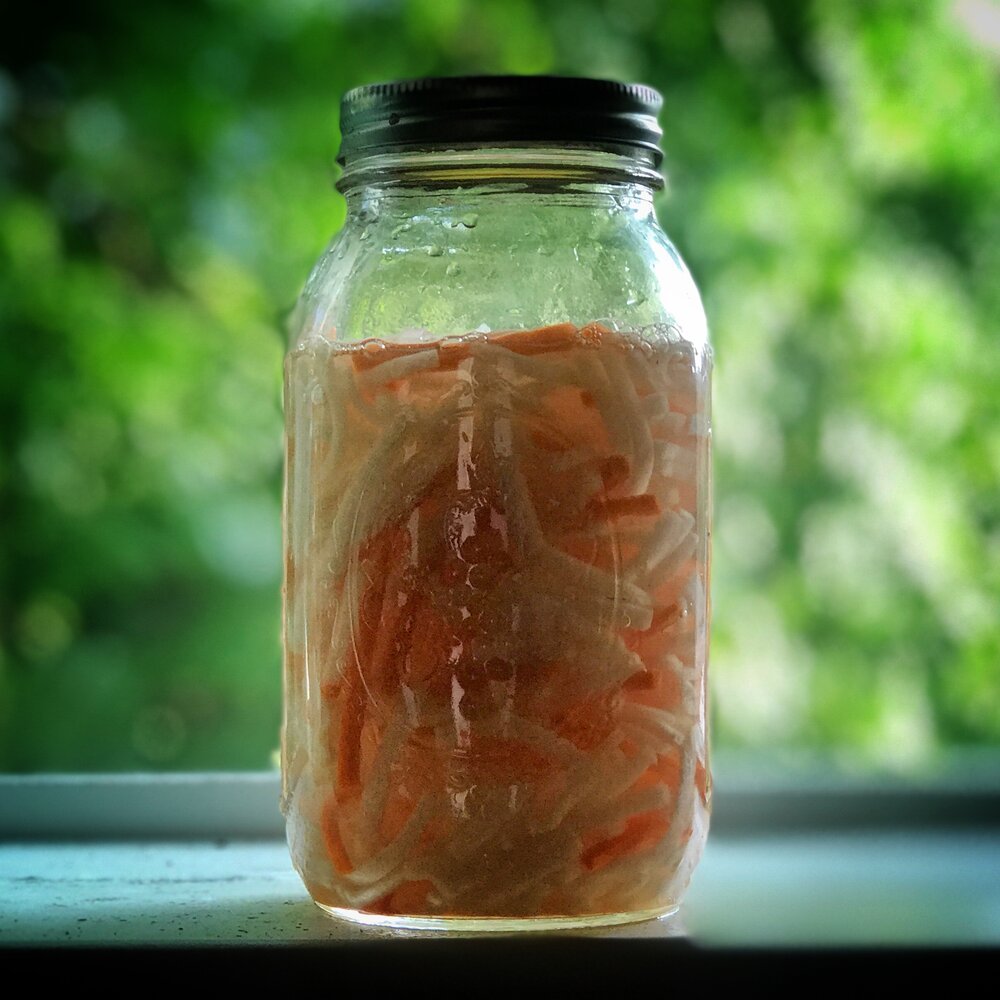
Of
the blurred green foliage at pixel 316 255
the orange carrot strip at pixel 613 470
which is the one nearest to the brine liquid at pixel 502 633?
the orange carrot strip at pixel 613 470

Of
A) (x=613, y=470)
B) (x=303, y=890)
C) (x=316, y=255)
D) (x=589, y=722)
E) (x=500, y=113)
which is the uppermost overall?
(x=316, y=255)

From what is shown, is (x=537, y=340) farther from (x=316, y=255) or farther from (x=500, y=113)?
(x=316, y=255)

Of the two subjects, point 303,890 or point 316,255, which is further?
point 316,255

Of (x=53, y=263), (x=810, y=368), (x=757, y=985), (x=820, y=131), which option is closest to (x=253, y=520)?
(x=53, y=263)

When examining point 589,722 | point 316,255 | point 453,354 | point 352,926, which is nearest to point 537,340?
point 453,354

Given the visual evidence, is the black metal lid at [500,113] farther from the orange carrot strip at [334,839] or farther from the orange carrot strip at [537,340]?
the orange carrot strip at [334,839]

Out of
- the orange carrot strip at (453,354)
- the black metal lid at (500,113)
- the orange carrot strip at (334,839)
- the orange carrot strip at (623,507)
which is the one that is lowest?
the orange carrot strip at (334,839)
